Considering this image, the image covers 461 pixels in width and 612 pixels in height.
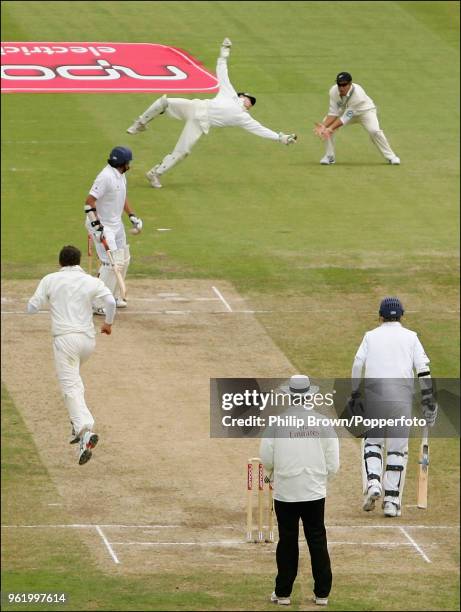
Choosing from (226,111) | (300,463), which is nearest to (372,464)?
(300,463)

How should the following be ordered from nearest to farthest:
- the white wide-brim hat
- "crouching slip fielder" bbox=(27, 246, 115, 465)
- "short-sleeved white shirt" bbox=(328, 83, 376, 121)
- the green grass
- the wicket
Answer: the white wide-brim hat → "crouching slip fielder" bbox=(27, 246, 115, 465) → the wicket → "short-sleeved white shirt" bbox=(328, 83, 376, 121) → the green grass

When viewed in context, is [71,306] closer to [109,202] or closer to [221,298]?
[109,202]

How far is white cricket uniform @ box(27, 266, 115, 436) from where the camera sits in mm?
34438

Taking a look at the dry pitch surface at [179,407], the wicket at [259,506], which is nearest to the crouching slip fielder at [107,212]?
the wicket at [259,506]

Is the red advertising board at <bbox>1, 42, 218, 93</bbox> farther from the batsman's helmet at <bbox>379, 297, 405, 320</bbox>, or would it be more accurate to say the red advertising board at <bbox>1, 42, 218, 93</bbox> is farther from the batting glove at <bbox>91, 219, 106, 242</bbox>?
the batsman's helmet at <bbox>379, 297, 405, 320</bbox>

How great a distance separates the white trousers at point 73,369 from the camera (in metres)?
34.8

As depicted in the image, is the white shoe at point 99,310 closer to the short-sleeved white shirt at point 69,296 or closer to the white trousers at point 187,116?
the short-sleeved white shirt at point 69,296

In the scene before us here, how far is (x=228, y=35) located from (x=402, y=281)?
115 meters

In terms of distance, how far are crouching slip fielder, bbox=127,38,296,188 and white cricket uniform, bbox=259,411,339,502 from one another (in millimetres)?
6863

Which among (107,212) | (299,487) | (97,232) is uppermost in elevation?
(107,212)

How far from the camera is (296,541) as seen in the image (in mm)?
34719

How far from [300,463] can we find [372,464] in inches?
144

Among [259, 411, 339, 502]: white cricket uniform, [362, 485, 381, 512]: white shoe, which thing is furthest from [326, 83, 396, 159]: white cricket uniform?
[259, 411, 339, 502]: white cricket uniform

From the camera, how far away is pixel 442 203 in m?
184
